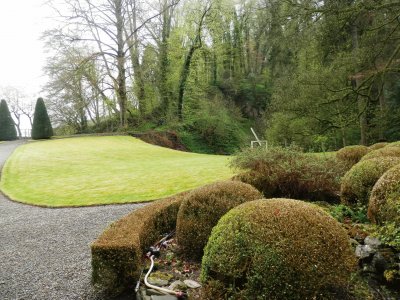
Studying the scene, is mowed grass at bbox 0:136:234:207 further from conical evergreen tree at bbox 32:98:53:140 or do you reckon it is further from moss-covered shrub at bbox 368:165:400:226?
conical evergreen tree at bbox 32:98:53:140

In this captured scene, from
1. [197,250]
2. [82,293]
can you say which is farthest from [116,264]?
[197,250]

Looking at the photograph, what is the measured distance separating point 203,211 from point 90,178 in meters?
9.64

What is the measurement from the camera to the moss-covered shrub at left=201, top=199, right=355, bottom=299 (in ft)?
8.17

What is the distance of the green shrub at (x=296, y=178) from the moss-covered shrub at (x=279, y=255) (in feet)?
11.6

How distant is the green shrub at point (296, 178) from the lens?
253 inches

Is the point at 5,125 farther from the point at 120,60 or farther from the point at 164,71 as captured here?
the point at 164,71

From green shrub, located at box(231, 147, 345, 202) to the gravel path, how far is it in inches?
136

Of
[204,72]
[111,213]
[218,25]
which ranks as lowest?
[111,213]

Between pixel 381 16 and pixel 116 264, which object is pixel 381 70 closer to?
pixel 381 16

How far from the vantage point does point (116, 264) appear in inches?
150

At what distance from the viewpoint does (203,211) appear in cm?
423

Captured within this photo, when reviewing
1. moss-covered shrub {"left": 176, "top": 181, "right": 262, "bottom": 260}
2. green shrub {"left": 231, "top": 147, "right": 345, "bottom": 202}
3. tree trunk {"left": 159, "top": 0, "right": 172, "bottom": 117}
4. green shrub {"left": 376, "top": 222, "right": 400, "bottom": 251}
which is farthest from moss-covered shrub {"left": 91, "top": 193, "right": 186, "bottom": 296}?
tree trunk {"left": 159, "top": 0, "right": 172, "bottom": 117}

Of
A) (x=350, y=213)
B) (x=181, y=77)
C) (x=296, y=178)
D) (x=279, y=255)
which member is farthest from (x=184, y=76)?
(x=279, y=255)

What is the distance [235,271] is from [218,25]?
33.4 metres
